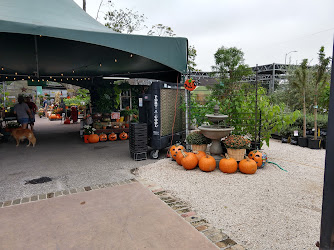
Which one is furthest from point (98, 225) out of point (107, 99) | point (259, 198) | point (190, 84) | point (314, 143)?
point (107, 99)

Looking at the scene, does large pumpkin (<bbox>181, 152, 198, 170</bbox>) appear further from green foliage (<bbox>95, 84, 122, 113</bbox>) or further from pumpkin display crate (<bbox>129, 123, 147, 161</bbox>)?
green foliage (<bbox>95, 84, 122, 113</bbox>)

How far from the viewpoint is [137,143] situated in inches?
242

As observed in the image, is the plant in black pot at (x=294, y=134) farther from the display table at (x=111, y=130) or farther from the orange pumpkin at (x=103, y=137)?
the orange pumpkin at (x=103, y=137)

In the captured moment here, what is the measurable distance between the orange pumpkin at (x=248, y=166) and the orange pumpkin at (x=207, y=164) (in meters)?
0.60

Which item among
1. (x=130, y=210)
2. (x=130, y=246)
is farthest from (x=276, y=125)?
(x=130, y=246)

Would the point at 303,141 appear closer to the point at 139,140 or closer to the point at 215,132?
the point at 215,132

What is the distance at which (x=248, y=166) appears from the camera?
15.9ft

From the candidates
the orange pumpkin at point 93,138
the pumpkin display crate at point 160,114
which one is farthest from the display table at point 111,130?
the pumpkin display crate at point 160,114

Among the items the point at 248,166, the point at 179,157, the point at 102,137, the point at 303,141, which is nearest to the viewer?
the point at 248,166

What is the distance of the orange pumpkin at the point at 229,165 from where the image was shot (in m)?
4.93

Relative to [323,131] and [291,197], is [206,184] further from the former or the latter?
[323,131]

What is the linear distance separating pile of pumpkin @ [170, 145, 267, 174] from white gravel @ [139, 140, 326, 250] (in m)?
0.13

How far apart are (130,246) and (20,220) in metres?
1.64

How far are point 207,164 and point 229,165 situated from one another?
1.51 ft
